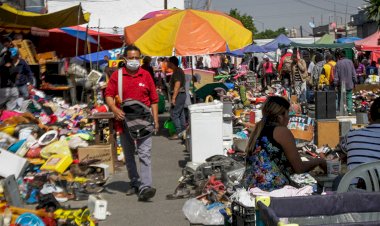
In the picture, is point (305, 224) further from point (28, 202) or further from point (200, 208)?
point (28, 202)

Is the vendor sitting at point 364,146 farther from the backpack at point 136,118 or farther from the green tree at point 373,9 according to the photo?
the backpack at point 136,118

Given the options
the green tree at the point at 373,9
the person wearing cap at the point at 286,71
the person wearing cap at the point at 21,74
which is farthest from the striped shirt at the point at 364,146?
the person wearing cap at the point at 286,71

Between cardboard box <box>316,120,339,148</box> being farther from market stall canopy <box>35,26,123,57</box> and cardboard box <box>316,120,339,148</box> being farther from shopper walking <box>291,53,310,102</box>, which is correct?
market stall canopy <box>35,26,123,57</box>

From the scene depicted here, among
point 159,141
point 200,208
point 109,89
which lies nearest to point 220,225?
point 200,208

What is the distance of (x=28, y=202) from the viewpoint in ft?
27.7

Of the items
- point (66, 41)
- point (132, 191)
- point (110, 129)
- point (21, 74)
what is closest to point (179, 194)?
point (132, 191)

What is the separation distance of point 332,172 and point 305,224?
2.93m

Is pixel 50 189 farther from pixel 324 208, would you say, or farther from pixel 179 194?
pixel 324 208

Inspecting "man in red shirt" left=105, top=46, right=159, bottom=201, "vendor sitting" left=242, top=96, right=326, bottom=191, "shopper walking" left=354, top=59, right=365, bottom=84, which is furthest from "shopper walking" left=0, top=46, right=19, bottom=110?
"shopper walking" left=354, top=59, right=365, bottom=84

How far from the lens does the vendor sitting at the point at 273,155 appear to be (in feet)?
17.9

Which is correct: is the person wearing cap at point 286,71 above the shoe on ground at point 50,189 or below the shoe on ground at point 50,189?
above

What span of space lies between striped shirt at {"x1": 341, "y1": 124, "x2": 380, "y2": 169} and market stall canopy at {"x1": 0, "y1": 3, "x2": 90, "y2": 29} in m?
12.3

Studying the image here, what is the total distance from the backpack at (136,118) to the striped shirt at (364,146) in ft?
11.4

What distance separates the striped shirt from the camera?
210 inches
